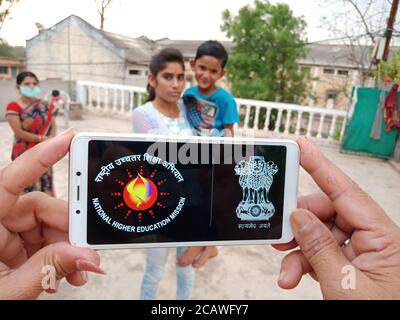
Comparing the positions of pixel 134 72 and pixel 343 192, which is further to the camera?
pixel 134 72

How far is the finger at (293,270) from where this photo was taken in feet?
2.61

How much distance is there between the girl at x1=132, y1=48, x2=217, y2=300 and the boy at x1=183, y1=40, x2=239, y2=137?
88 mm

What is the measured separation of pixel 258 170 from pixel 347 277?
337 mm

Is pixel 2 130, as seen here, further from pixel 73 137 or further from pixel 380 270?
pixel 380 270

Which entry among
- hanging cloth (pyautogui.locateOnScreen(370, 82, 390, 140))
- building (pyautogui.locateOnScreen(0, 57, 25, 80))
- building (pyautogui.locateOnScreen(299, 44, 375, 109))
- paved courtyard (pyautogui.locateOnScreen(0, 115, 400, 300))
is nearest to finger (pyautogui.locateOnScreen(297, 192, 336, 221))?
paved courtyard (pyautogui.locateOnScreen(0, 115, 400, 300))

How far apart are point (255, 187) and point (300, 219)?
5.8 inches

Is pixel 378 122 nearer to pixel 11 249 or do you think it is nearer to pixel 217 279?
pixel 217 279

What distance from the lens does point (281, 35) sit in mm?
10516

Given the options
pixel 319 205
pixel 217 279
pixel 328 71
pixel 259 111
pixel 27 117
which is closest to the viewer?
pixel 319 205

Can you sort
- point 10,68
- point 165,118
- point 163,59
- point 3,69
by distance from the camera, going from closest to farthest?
point 165,118 → point 163,59 → point 10,68 → point 3,69

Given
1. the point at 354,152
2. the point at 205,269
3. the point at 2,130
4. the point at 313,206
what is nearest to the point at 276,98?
the point at 354,152

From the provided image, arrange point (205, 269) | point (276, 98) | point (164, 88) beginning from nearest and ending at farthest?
point (164, 88)
point (205, 269)
point (276, 98)

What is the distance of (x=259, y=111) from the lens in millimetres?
5594

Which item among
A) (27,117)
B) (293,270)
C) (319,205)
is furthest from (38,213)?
(27,117)
